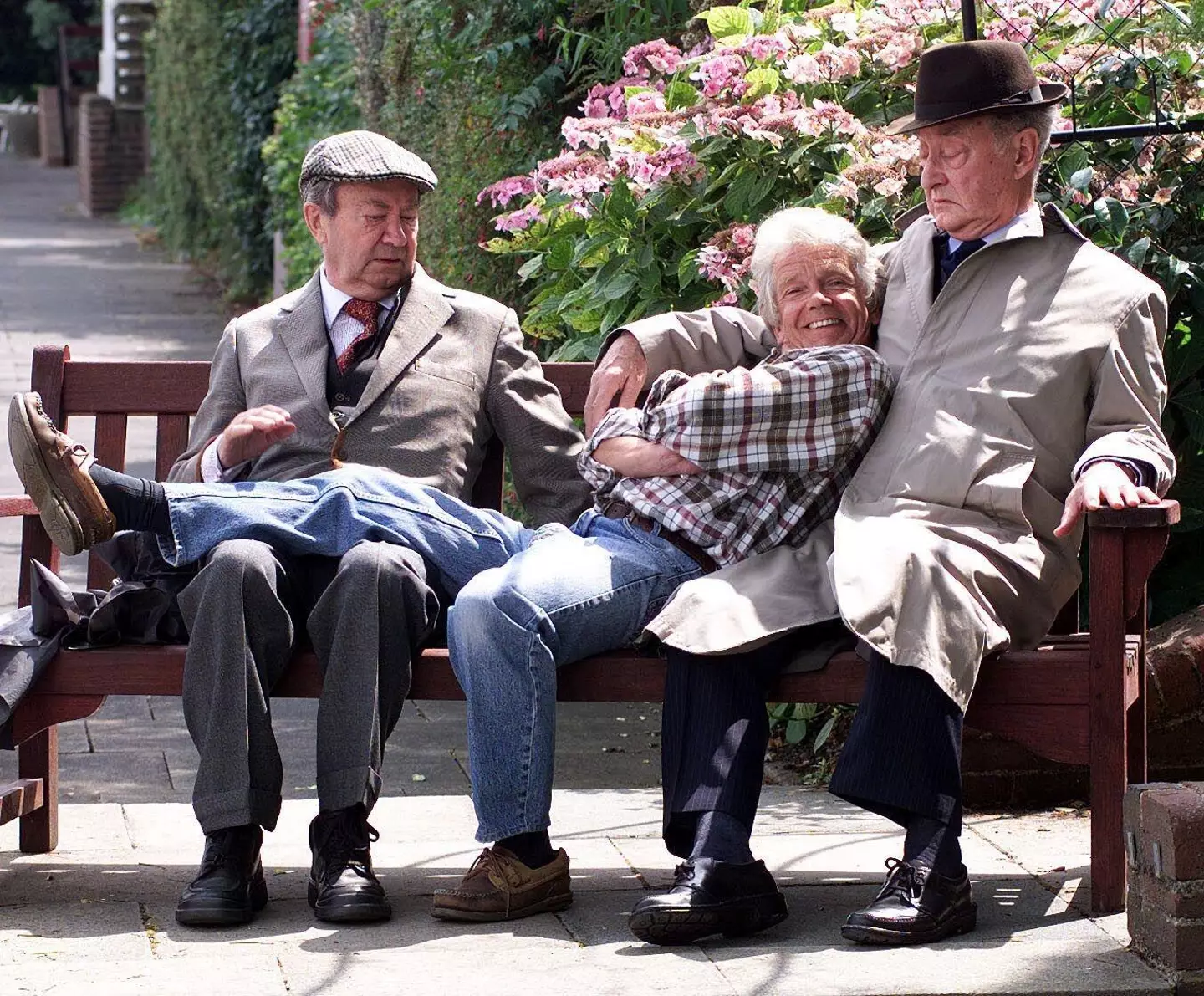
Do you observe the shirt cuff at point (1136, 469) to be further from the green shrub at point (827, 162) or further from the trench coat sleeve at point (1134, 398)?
the green shrub at point (827, 162)

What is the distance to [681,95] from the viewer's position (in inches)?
220

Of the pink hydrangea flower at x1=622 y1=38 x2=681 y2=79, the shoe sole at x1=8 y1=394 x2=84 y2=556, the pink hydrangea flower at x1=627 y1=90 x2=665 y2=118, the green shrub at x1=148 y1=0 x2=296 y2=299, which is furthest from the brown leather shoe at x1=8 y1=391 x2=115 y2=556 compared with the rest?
the green shrub at x1=148 y1=0 x2=296 y2=299

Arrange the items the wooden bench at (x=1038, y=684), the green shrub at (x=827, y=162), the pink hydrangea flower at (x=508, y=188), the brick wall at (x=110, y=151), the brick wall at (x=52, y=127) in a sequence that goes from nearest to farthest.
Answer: the wooden bench at (x=1038, y=684)
the green shrub at (x=827, y=162)
the pink hydrangea flower at (x=508, y=188)
the brick wall at (x=110, y=151)
the brick wall at (x=52, y=127)

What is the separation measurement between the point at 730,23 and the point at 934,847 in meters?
2.79

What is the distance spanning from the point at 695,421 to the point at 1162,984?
1.32 m

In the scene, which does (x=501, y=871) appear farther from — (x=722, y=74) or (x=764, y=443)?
(x=722, y=74)

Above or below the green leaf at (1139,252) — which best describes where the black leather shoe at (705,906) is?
below

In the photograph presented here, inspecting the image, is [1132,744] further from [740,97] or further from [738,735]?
[740,97]

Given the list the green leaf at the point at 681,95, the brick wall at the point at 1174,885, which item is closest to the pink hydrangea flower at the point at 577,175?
the green leaf at the point at 681,95

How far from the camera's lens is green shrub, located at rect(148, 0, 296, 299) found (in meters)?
14.2

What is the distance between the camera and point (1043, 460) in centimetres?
373

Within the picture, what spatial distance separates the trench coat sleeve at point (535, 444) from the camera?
167 inches

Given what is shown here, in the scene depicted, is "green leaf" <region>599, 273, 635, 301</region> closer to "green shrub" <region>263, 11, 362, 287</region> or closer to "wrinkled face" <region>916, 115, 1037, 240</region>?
"wrinkled face" <region>916, 115, 1037, 240</region>

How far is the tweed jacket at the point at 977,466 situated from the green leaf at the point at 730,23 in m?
1.75
